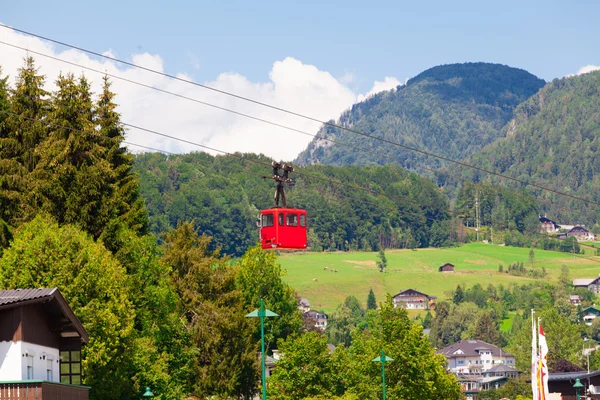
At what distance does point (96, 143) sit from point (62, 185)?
5153 mm

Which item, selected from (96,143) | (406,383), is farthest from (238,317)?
(96,143)

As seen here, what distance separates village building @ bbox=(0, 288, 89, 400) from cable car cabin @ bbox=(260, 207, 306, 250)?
24.5 meters

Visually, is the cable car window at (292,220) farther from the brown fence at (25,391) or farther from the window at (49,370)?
the brown fence at (25,391)

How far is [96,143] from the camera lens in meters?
81.2

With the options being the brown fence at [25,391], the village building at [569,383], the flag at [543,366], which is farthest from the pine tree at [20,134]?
the village building at [569,383]

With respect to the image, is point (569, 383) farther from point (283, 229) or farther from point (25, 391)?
point (25, 391)

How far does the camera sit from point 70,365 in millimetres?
57875

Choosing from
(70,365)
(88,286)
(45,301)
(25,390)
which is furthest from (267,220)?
(25,390)

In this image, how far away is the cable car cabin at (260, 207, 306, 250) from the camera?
76.4 meters

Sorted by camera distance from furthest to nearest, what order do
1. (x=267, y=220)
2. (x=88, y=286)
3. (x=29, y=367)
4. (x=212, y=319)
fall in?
(x=212, y=319) < (x=267, y=220) < (x=88, y=286) < (x=29, y=367)

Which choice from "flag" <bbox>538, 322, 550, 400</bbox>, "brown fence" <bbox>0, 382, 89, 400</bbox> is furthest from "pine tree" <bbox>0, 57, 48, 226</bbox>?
"flag" <bbox>538, 322, 550, 400</bbox>

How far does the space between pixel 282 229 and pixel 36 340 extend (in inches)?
1166

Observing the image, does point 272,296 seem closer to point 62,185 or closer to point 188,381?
point 188,381

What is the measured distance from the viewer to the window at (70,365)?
5766 cm
